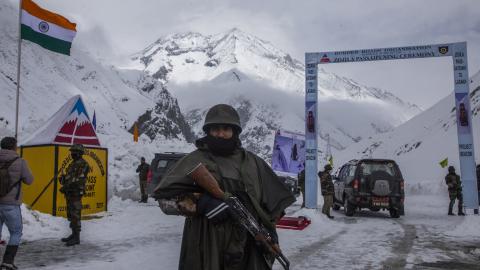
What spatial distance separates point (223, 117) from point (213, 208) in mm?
648

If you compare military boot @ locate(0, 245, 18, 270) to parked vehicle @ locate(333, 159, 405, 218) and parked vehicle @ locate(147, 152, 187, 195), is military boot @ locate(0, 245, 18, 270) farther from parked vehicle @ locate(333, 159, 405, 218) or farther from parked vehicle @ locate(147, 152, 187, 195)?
parked vehicle @ locate(333, 159, 405, 218)

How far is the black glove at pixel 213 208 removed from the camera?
3125 mm

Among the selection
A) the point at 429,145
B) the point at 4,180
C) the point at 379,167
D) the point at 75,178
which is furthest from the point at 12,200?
the point at 429,145

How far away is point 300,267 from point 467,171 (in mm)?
11910

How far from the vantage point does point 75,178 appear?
29.2 ft

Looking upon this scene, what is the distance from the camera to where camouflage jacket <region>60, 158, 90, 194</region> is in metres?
8.88

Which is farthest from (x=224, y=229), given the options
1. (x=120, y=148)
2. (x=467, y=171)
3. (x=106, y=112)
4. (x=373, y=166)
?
(x=106, y=112)

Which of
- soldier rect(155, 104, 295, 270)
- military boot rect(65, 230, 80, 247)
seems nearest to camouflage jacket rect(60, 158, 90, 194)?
military boot rect(65, 230, 80, 247)

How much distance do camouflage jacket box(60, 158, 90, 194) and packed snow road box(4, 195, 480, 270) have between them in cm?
104

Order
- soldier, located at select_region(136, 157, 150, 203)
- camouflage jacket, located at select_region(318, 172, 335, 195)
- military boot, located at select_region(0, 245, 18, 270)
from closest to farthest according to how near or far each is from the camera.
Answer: military boot, located at select_region(0, 245, 18, 270)
camouflage jacket, located at select_region(318, 172, 335, 195)
soldier, located at select_region(136, 157, 150, 203)

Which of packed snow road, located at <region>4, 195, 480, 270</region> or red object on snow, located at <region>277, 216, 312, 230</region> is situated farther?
red object on snow, located at <region>277, 216, 312, 230</region>

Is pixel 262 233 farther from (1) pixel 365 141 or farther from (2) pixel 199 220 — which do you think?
(1) pixel 365 141

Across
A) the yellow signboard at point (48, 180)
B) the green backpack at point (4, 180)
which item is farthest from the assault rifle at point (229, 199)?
the yellow signboard at point (48, 180)

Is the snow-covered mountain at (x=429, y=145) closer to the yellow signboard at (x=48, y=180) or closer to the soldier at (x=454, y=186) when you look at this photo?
the soldier at (x=454, y=186)
